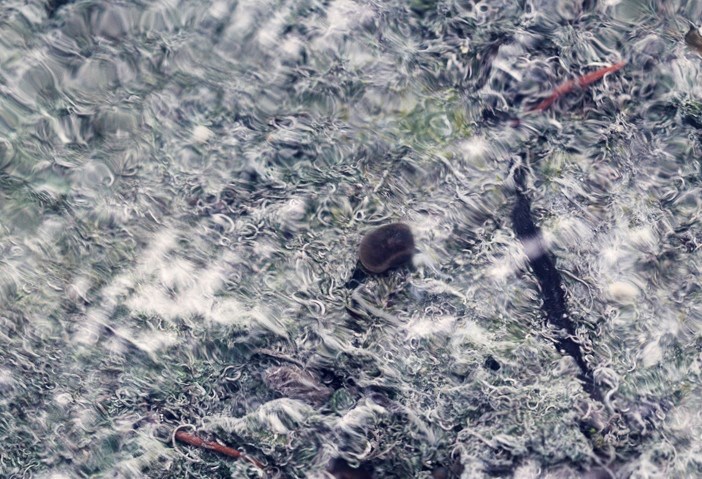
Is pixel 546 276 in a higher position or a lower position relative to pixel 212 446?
higher

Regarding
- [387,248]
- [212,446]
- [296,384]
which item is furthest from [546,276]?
[212,446]

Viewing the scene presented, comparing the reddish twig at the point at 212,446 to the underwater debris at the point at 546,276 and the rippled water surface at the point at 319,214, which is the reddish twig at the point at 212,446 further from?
the underwater debris at the point at 546,276

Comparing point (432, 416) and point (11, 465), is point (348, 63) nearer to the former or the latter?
point (432, 416)

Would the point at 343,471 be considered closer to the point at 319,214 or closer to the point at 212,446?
the point at 212,446

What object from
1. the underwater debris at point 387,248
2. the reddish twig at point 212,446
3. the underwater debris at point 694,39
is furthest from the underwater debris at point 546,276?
the reddish twig at point 212,446

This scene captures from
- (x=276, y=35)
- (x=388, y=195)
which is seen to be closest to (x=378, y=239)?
(x=388, y=195)

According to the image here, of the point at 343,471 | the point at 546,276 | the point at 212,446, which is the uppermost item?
the point at 546,276
